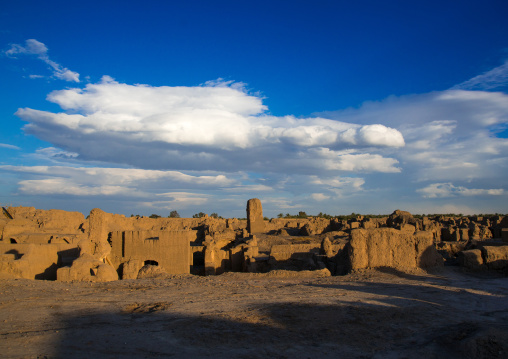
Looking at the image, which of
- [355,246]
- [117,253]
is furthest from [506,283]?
[117,253]

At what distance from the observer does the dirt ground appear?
5977mm

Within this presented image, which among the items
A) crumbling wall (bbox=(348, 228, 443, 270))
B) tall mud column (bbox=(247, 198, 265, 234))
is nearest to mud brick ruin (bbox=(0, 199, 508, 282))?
crumbling wall (bbox=(348, 228, 443, 270))

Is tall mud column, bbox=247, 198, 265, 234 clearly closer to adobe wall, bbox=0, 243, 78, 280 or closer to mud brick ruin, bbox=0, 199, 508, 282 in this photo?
mud brick ruin, bbox=0, 199, 508, 282

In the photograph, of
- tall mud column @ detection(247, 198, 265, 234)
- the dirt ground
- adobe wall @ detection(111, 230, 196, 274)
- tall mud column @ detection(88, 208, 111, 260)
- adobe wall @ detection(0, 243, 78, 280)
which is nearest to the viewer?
the dirt ground

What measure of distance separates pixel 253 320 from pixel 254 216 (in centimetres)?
2562

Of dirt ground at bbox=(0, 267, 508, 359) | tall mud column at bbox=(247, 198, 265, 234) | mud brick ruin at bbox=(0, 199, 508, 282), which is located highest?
tall mud column at bbox=(247, 198, 265, 234)

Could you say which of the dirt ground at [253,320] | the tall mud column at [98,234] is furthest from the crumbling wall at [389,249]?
the tall mud column at [98,234]

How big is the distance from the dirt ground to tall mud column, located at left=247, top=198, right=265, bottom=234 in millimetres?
21063

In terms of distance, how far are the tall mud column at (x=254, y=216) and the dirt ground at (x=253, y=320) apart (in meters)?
21.1

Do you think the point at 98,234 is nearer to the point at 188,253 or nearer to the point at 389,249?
the point at 188,253

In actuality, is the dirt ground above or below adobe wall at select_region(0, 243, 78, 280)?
below

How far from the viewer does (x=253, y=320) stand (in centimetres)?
741

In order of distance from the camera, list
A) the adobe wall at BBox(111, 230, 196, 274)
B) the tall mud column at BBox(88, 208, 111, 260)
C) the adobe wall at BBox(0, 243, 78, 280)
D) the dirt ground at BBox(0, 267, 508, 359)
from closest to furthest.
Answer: the dirt ground at BBox(0, 267, 508, 359), the adobe wall at BBox(0, 243, 78, 280), the tall mud column at BBox(88, 208, 111, 260), the adobe wall at BBox(111, 230, 196, 274)

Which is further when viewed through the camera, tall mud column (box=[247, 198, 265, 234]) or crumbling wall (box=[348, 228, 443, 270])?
tall mud column (box=[247, 198, 265, 234])
